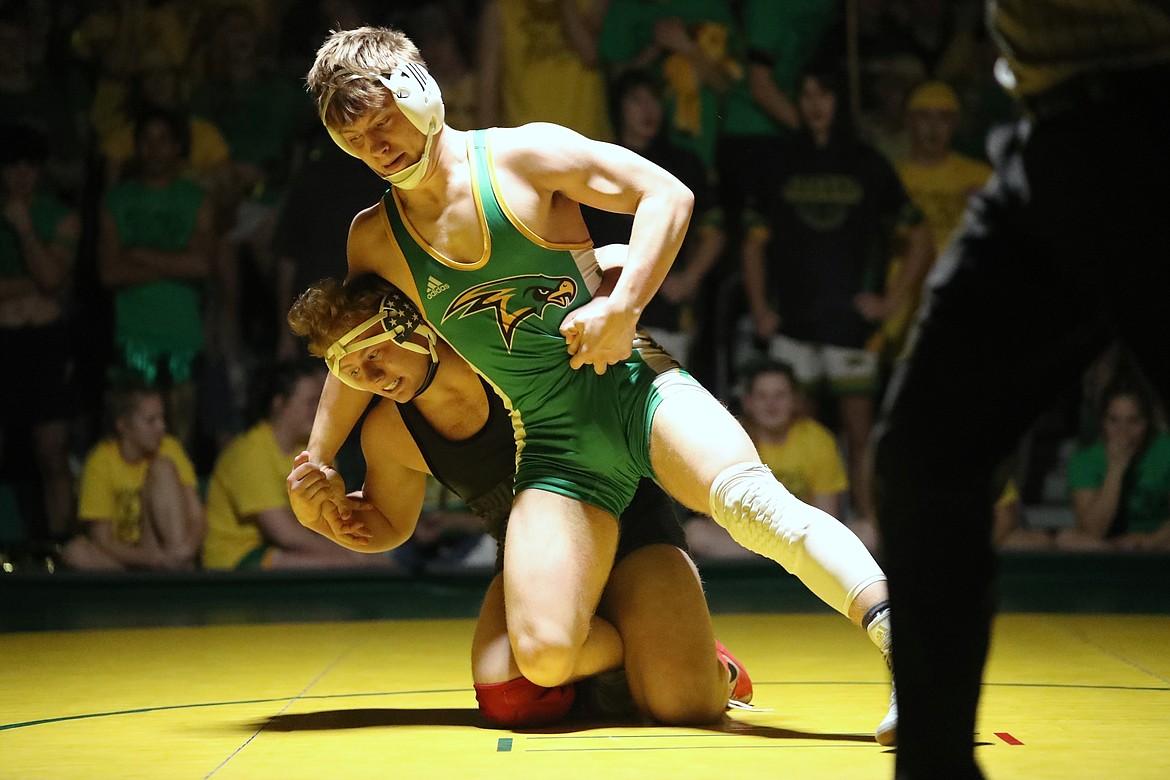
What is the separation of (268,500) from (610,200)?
3.15 meters

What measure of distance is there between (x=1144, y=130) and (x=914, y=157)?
16.6 feet

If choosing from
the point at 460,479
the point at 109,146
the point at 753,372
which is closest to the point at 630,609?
the point at 460,479

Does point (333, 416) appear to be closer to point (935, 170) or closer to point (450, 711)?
point (450, 711)

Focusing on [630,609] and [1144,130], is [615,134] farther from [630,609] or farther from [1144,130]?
[1144,130]

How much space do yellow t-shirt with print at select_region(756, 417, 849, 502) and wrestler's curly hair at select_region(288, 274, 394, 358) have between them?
10.2 ft

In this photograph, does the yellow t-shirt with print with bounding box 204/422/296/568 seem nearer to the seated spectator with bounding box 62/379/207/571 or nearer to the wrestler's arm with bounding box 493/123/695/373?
the seated spectator with bounding box 62/379/207/571

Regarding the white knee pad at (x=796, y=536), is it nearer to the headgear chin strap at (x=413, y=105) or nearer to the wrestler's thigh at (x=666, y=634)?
the wrestler's thigh at (x=666, y=634)

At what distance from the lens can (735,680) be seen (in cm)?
326

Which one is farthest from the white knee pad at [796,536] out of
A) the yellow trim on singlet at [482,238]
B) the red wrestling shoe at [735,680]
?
the yellow trim on singlet at [482,238]

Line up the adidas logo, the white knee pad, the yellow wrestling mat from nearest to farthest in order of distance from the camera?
the yellow wrestling mat
the white knee pad
the adidas logo

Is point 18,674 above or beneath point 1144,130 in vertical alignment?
beneath

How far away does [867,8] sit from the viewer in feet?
22.1

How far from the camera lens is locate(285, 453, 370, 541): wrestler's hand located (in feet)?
10.8

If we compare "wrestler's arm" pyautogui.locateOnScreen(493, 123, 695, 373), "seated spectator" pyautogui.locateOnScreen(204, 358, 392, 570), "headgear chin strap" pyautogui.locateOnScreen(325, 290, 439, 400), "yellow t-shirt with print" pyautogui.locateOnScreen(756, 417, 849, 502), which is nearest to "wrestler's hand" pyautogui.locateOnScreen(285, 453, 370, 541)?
"headgear chin strap" pyautogui.locateOnScreen(325, 290, 439, 400)
